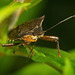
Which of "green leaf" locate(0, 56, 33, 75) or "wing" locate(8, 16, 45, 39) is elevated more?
"wing" locate(8, 16, 45, 39)

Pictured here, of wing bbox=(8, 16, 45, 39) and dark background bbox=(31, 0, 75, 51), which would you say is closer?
wing bbox=(8, 16, 45, 39)

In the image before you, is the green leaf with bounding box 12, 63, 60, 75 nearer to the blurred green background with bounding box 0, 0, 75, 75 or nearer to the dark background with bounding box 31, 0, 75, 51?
the blurred green background with bounding box 0, 0, 75, 75

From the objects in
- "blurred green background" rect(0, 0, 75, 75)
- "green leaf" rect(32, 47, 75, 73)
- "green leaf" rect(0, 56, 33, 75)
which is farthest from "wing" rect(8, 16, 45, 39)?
"green leaf" rect(32, 47, 75, 73)

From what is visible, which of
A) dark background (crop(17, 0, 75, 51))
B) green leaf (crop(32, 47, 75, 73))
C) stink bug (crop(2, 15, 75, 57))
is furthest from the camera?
dark background (crop(17, 0, 75, 51))

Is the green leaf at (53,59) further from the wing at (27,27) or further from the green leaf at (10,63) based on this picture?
the green leaf at (10,63)

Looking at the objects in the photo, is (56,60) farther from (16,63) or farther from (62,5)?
(62,5)

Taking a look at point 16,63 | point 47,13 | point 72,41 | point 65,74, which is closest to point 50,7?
point 47,13

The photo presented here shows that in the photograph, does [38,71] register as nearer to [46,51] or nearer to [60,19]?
[46,51]

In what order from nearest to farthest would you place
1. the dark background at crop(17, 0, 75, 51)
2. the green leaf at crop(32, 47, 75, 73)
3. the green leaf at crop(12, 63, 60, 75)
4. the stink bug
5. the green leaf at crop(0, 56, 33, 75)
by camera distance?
the green leaf at crop(32, 47, 75, 73), the green leaf at crop(12, 63, 60, 75), the stink bug, the green leaf at crop(0, 56, 33, 75), the dark background at crop(17, 0, 75, 51)
